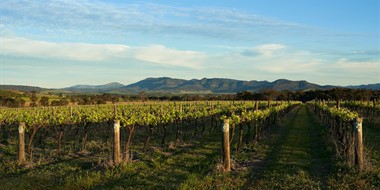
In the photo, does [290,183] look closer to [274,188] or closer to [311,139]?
[274,188]

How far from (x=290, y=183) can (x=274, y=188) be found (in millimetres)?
684

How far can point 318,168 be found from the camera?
1183cm

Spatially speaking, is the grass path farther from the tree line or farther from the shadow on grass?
the tree line

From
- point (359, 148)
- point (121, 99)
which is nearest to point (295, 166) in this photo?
point (359, 148)

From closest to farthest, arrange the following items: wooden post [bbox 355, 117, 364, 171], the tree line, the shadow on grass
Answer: the shadow on grass < wooden post [bbox 355, 117, 364, 171] < the tree line

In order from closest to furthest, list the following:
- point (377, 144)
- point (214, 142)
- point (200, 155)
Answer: point (200, 155), point (377, 144), point (214, 142)

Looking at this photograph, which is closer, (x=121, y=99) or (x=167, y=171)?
(x=167, y=171)

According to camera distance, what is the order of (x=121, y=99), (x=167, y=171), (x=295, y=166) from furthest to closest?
(x=121, y=99) → (x=295, y=166) → (x=167, y=171)

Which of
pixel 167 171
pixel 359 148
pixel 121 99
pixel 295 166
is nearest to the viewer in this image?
pixel 359 148

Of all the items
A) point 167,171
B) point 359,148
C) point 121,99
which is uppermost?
point 359,148

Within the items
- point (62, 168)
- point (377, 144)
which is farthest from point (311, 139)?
point (62, 168)

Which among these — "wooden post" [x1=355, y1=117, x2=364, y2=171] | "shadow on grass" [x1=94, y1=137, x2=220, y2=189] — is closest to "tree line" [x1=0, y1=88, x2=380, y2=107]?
"shadow on grass" [x1=94, y1=137, x2=220, y2=189]

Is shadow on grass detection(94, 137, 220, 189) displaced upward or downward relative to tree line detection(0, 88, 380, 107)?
downward

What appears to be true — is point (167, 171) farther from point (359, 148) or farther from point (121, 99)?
point (121, 99)
